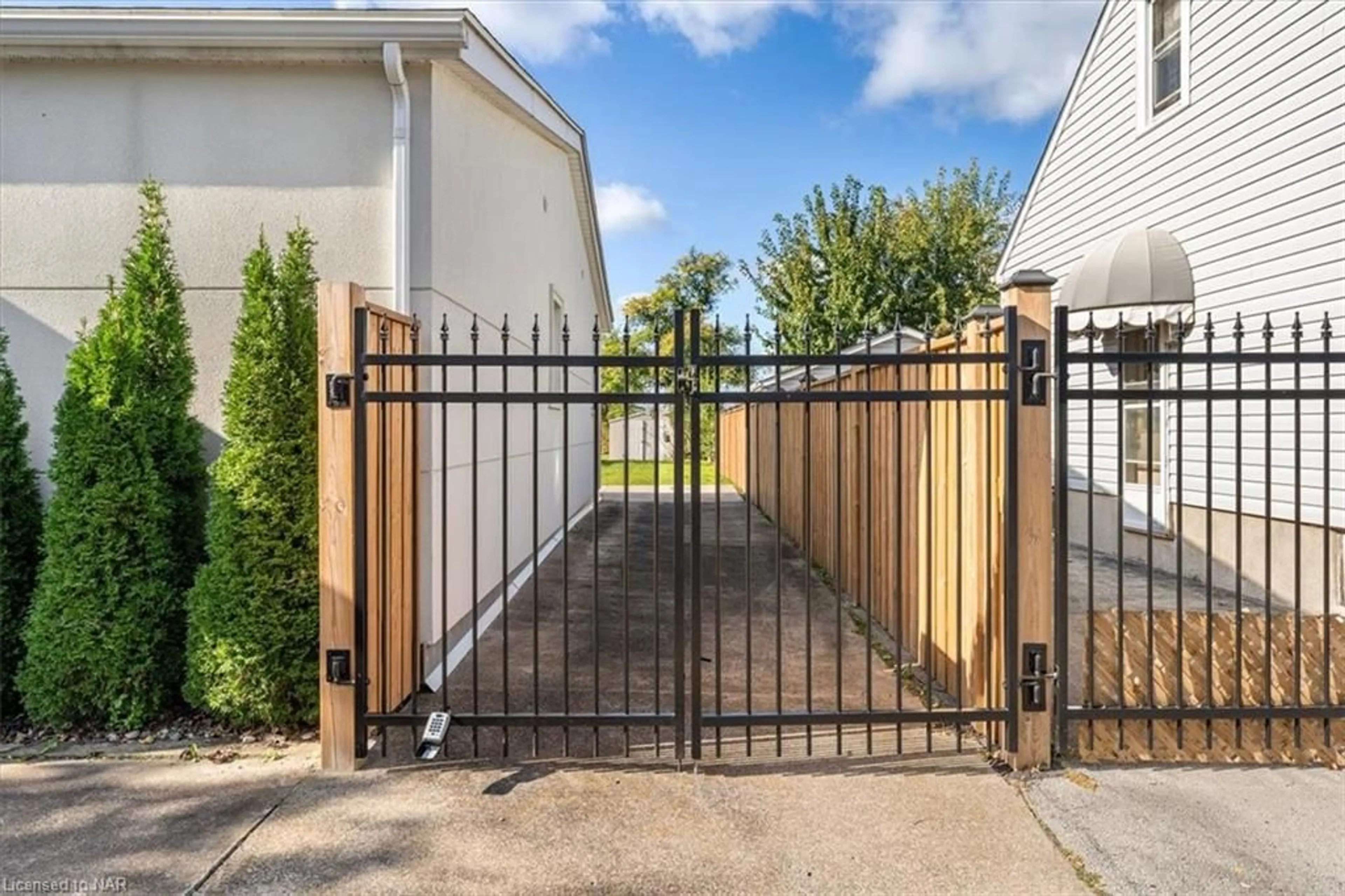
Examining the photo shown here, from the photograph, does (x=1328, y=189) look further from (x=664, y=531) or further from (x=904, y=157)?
(x=904, y=157)

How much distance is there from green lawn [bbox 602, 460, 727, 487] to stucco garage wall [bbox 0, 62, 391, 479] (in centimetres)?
1261

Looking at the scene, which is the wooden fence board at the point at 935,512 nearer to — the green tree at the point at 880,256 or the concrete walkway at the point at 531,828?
the concrete walkway at the point at 531,828

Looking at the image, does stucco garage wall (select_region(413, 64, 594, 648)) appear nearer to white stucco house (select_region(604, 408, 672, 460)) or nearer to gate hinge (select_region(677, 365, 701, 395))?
gate hinge (select_region(677, 365, 701, 395))

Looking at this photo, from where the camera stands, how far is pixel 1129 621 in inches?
172

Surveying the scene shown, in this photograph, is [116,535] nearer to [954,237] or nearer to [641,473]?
[641,473]

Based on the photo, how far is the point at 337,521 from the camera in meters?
3.29

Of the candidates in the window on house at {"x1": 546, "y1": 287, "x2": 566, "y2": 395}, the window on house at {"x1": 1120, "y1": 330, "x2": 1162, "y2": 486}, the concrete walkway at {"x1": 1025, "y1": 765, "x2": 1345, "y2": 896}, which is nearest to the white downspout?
the window on house at {"x1": 546, "y1": 287, "x2": 566, "y2": 395}

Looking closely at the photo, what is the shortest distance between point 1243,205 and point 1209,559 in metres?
4.86

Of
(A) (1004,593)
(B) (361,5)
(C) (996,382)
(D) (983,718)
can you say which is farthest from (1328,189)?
(B) (361,5)

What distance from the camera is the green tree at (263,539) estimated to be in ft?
11.8

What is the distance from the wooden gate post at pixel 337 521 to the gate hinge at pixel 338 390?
0.01 metres

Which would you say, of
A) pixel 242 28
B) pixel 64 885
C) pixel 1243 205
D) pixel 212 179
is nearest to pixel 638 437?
pixel 1243 205

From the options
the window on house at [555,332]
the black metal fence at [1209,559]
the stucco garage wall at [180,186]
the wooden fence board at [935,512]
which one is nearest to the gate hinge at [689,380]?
the wooden fence board at [935,512]

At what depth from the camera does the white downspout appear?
420 centimetres
